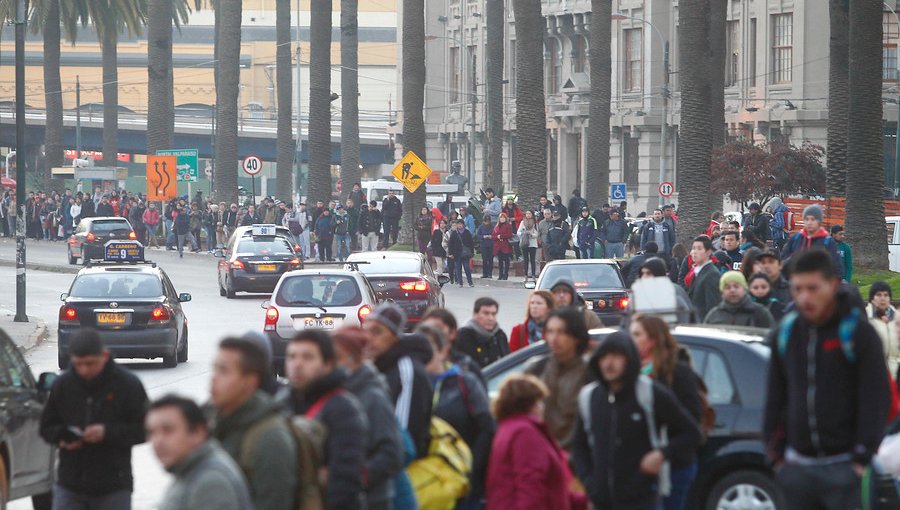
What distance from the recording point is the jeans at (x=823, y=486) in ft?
22.9

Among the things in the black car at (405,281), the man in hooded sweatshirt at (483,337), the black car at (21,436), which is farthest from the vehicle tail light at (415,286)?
the black car at (21,436)

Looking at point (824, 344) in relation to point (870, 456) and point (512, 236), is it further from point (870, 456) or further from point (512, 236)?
point (512, 236)

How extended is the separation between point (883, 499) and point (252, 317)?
21.5m

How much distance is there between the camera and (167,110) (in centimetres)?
5919

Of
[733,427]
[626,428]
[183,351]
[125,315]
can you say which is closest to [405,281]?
[183,351]

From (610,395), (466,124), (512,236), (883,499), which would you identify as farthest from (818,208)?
(466,124)

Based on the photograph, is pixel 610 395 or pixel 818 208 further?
pixel 818 208

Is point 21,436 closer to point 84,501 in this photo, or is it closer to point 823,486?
point 84,501

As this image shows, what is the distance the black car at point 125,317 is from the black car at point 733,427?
13.3 meters

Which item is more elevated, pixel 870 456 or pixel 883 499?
pixel 870 456

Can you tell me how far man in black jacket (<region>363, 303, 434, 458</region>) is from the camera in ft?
25.9

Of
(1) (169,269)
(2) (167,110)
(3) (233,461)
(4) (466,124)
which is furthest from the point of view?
(4) (466,124)

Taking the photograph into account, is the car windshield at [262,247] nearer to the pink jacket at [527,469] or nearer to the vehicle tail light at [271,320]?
the vehicle tail light at [271,320]

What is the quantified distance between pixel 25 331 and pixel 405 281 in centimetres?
636
